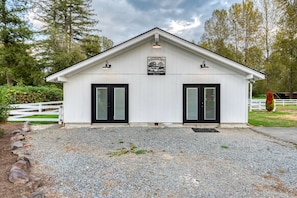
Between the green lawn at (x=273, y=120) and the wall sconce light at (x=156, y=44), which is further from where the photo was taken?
the green lawn at (x=273, y=120)

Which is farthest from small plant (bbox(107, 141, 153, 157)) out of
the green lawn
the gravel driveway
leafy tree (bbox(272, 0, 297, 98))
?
leafy tree (bbox(272, 0, 297, 98))

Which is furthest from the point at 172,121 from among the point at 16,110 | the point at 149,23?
the point at 149,23

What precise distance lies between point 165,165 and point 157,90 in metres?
5.10

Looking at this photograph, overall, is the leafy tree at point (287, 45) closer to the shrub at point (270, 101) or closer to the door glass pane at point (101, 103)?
the shrub at point (270, 101)

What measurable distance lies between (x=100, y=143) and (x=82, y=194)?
322 centimetres

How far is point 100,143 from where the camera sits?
→ 6.25 metres

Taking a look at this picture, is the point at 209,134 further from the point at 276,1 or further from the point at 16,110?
the point at 276,1

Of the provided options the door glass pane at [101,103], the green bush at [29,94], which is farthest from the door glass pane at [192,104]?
the green bush at [29,94]

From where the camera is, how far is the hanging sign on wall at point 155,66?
9.02 m

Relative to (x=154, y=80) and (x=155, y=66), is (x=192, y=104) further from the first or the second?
(x=155, y=66)

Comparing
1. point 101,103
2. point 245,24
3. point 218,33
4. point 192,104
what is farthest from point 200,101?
point 218,33

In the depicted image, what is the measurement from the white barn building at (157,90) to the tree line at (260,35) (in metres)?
18.2

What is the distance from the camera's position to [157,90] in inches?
357

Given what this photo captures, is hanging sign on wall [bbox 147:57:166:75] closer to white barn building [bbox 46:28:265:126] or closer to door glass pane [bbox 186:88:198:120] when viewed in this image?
white barn building [bbox 46:28:265:126]
